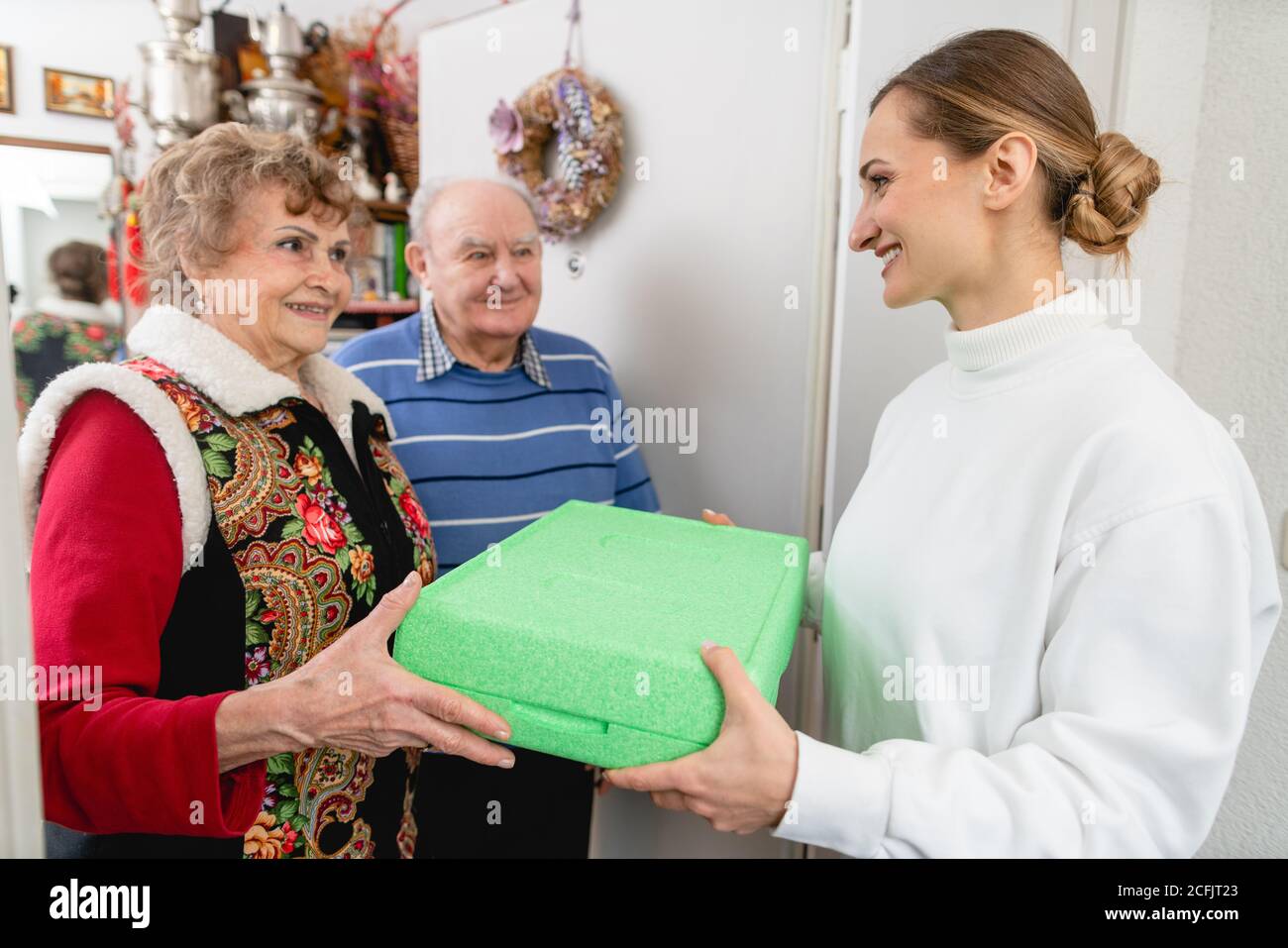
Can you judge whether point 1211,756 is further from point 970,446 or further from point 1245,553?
point 970,446

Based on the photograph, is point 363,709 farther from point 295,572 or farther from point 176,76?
point 176,76

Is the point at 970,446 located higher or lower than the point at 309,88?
lower

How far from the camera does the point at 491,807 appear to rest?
1536 mm

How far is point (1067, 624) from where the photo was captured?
0.73 m

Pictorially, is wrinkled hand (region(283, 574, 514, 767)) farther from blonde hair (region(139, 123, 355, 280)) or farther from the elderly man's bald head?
the elderly man's bald head

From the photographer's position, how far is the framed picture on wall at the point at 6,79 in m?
2.67

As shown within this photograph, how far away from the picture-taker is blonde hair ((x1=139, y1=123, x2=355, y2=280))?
3.43 feet

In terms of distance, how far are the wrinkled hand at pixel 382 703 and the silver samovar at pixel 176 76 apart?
262 cm

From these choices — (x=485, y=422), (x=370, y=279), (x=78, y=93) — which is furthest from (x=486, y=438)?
(x=78, y=93)

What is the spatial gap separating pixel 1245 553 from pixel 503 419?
3.82 ft

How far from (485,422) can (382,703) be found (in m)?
0.83

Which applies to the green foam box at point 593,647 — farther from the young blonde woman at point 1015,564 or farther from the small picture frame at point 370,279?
the small picture frame at point 370,279

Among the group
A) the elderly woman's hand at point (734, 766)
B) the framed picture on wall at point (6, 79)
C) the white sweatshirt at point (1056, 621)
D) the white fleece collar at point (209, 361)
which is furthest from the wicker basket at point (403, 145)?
the elderly woman's hand at point (734, 766)

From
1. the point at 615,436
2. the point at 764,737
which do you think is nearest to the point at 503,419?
the point at 615,436
